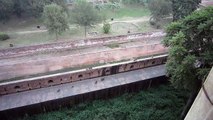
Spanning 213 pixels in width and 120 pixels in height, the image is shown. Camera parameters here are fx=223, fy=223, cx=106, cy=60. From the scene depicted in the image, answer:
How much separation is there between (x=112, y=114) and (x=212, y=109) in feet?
29.3

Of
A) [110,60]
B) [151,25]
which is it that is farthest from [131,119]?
[151,25]

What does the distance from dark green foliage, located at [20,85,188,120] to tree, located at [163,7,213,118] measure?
2834 millimetres

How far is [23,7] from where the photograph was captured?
2278 centimetres

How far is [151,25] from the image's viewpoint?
2511cm

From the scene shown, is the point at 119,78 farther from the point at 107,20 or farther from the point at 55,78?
the point at 107,20

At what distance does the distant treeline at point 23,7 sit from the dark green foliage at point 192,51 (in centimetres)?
1581

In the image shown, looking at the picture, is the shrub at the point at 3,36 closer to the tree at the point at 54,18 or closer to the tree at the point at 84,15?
the tree at the point at 54,18

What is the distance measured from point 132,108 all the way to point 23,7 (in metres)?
16.4

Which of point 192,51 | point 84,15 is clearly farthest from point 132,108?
point 84,15

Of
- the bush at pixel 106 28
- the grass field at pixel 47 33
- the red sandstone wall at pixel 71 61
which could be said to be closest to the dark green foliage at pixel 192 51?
the red sandstone wall at pixel 71 61

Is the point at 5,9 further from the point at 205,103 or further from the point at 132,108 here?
the point at 205,103

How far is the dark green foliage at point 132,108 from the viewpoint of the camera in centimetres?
1203

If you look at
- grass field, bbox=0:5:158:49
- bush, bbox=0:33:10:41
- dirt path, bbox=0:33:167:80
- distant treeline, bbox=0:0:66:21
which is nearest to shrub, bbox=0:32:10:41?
bush, bbox=0:33:10:41

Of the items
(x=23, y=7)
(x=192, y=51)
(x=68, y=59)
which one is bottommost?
(x=68, y=59)
